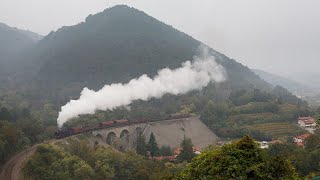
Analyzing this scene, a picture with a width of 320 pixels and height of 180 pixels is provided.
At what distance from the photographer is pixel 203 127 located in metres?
68.7

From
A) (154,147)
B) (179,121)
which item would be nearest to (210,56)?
(179,121)

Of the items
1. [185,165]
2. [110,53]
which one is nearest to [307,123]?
[185,165]

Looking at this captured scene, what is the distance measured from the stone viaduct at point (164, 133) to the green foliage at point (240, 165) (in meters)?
36.8

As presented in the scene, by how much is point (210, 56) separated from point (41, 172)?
103360mm

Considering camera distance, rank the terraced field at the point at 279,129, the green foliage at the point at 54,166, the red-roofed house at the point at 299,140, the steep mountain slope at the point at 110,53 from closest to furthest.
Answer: the green foliage at the point at 54,166
the red-roofed house at the point at 299,140
the terraced field at the point at 279,129
the steep mountain slope at the point at 110,53

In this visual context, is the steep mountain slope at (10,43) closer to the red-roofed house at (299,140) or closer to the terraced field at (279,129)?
the terraced field at (279,129)

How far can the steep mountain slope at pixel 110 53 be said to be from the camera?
348ft

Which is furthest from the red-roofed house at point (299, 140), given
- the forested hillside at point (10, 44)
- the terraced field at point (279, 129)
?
the forested hillside at point (10, 44)

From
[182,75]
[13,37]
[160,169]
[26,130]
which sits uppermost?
[13,37]

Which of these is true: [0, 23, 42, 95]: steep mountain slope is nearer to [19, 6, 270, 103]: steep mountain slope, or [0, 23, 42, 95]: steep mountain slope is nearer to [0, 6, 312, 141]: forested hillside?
[0, 6, 312, 141]: forested hillside

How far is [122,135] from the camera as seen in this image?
5506cm

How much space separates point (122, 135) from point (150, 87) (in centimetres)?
2983

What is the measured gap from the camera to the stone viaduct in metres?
52.9

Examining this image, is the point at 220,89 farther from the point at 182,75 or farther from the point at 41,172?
the point at 41,172
